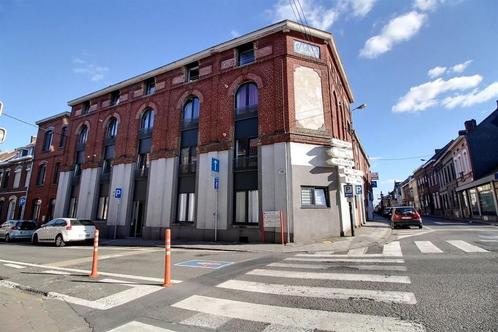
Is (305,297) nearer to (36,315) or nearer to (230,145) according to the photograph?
(36,315)

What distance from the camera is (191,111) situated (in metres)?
19.4

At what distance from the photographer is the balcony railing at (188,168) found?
17.8m

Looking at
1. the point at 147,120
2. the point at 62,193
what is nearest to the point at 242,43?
the point at 147,120

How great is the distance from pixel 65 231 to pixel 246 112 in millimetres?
12508

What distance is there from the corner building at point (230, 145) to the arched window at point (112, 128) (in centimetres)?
37

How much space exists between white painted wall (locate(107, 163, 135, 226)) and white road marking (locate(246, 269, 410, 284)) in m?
16.1

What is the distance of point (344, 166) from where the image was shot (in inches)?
593

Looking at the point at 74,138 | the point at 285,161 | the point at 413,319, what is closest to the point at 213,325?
the point at 413,319

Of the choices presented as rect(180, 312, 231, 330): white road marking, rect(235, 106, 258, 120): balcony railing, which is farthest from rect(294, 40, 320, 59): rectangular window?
rect(180, 312, 231, 330): white road marking

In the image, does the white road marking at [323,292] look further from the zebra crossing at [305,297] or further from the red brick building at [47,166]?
the red brick building at [47,166]

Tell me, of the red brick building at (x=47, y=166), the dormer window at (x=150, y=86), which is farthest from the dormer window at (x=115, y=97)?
the red brick building at (x=47, y=166)

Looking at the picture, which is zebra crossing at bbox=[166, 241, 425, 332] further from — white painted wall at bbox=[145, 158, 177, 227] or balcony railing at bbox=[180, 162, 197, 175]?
white painted wall at bbox=[145, 158, 177, 227]

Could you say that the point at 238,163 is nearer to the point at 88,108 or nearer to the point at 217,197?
the point at 217,197

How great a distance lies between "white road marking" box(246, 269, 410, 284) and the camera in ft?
17.7
